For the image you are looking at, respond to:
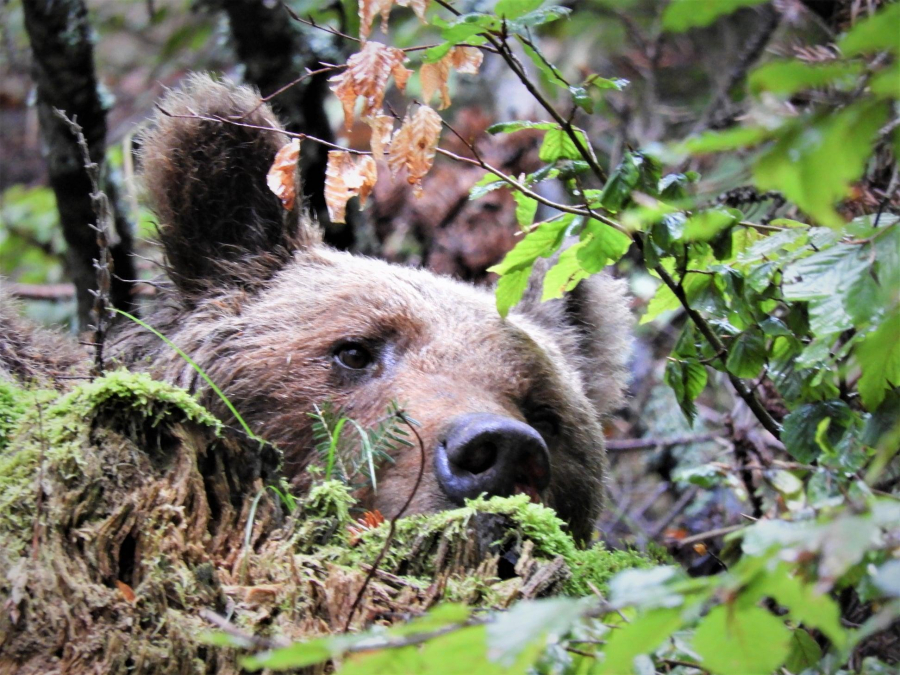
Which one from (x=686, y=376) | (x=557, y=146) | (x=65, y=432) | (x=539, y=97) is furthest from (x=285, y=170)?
(x=686, y=376)

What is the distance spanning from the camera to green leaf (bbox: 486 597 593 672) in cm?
134

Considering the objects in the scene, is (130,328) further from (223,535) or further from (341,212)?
(223,535)

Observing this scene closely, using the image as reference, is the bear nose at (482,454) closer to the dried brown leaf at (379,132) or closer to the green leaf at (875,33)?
the dried brown leaf at (379,132)

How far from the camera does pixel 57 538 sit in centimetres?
231

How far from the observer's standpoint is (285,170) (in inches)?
144

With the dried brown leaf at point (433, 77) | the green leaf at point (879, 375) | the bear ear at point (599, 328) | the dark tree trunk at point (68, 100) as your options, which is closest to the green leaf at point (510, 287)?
the dried brown leaf at point (433, 77)

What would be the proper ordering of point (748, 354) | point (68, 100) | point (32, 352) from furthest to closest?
point (68, 100) → point (32, 352) → point (748, 354)

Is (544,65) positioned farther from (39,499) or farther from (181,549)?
(39,499)

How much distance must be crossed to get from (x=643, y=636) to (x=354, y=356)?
2681 mm

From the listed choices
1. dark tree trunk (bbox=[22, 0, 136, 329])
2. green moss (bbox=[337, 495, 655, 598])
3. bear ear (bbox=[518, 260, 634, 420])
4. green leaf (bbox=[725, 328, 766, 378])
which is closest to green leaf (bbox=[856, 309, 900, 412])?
green leaf (bbox=[725, 328, 766, 378])

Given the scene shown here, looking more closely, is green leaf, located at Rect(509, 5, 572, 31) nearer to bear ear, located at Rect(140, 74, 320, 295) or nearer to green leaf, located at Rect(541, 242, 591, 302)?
green leaf, located at Rect(541, 242, 591, 302)

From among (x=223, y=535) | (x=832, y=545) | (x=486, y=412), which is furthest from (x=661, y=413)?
(x=832, y=545)

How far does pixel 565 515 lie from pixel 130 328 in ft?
7.02

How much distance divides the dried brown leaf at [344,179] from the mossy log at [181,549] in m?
1.00
